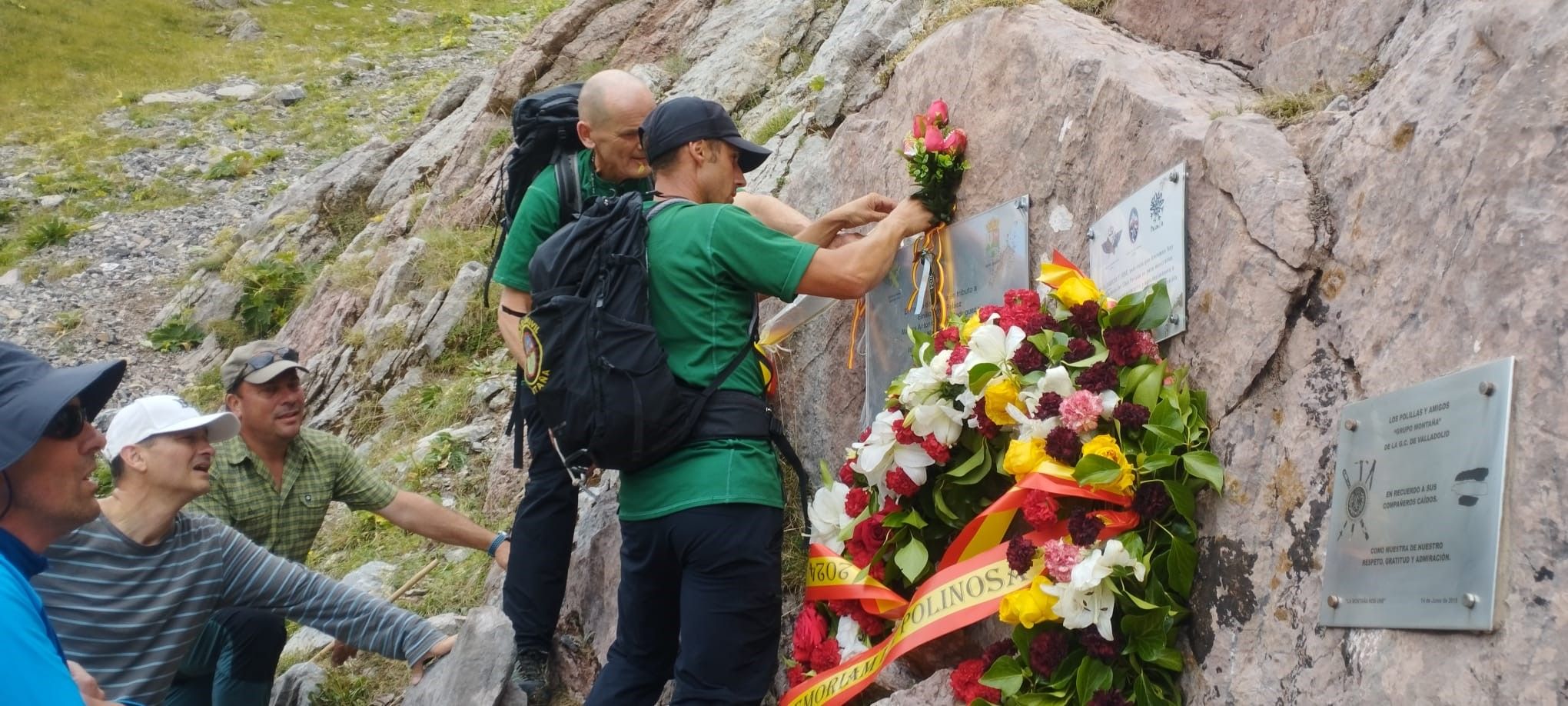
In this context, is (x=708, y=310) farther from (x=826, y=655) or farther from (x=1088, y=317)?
(x=826, y=655)

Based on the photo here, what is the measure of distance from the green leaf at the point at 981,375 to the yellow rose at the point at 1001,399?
23mm

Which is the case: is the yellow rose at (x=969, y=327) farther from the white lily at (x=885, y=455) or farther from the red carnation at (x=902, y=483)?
the red carnation at (x=902, y=483)

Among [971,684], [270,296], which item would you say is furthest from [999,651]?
[270,296]

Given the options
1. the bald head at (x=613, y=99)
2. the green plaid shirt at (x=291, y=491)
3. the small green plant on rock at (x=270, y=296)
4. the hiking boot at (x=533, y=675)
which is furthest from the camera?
the small green plant on rock at (x=270, y=296)

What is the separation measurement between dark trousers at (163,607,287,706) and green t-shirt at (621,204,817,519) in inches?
84.4

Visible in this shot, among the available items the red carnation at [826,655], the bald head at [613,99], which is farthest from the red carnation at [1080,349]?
the bald head at [613,99]

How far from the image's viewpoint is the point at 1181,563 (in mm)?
3371

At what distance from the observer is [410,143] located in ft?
60.1

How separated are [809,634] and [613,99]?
2.52 metres

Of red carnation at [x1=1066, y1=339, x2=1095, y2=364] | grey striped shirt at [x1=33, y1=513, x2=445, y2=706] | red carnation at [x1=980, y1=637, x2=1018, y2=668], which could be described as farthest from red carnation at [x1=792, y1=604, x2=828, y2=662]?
grey striped shirt at [x1=33, y1=513, x2=445, y2=706]

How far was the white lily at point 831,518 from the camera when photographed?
4895 millimetres

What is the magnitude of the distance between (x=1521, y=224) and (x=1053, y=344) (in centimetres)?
155

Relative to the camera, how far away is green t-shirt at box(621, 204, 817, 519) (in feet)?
13.9

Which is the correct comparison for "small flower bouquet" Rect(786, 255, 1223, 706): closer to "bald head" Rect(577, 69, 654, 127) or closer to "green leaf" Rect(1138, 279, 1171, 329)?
"green leaf" Rect(1138, 279, 1171, 329)
